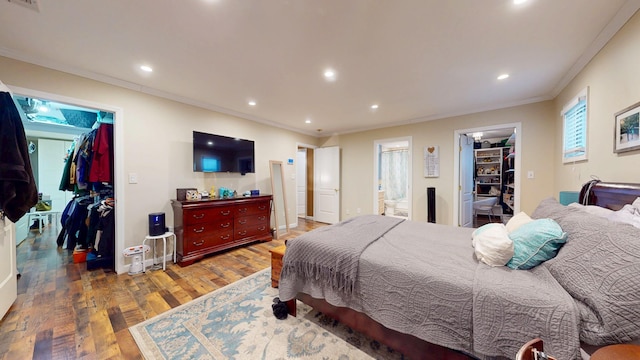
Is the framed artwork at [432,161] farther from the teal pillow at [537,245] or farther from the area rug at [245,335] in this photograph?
the area rug at [245,335]

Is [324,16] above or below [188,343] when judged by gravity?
above

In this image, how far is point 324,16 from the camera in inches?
62.1

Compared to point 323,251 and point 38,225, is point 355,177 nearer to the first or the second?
point 323,251

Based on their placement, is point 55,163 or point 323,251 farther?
point 55,163

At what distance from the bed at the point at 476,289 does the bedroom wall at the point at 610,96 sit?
0.22 metres

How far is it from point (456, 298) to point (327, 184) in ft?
15.0

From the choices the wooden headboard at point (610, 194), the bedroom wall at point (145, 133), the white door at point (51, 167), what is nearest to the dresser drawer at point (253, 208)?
the bedroom wall at point (145, 133)

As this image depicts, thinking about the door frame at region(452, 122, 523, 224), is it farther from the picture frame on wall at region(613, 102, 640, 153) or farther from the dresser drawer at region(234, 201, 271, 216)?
the dresser drawer at region(234, 201, 271, 216)

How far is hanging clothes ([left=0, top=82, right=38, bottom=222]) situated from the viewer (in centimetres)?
164

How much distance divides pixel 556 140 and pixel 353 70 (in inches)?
126

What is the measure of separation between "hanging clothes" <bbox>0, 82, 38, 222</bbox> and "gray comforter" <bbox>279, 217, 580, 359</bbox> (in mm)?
2350

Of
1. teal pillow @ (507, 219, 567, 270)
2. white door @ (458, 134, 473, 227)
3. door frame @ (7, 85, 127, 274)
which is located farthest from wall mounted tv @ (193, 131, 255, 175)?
white door @ (458, 134, 473, 227)

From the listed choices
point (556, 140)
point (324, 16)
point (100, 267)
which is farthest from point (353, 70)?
point (100, 267)

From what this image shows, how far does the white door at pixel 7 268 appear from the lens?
1792mm
